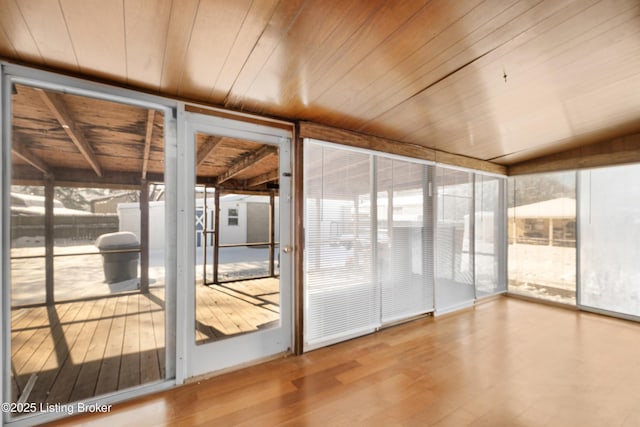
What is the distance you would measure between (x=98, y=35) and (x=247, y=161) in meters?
1.50

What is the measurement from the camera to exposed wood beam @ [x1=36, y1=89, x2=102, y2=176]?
180 cm

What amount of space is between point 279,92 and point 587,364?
362 centimetres

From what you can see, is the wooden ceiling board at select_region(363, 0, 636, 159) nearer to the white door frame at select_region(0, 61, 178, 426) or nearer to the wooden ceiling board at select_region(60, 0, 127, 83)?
the white door frame at select_region(0, 61, 178, 426)

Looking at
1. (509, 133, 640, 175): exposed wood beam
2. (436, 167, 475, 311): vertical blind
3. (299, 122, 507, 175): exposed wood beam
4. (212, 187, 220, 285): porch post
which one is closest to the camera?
(212, 187, 220, 285): porch post

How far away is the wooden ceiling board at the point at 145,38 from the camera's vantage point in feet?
4.26

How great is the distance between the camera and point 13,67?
1680 millimetres

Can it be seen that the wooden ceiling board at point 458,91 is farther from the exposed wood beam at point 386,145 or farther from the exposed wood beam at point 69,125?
the exposed wood beam at point 69,125

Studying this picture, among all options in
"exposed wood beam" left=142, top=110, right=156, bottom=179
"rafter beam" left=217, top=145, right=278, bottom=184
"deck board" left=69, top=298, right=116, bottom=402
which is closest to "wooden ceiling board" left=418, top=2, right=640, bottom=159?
"rafter beam" left=217, top=145, right=278, bottom=184

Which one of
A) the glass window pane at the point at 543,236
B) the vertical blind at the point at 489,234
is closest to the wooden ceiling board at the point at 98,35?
the vertical blind at the point at 489,234

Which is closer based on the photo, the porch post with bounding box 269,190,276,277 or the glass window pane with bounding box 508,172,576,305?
the porch post with bounding box 269,190,276,277

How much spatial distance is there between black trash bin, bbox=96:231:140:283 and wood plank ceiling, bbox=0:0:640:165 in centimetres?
110

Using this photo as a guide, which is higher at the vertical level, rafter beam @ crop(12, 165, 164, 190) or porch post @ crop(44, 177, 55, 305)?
rafter beam @ crop(12, 165, 164, 190)

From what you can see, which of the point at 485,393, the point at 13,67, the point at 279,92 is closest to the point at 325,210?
the point at 279,92

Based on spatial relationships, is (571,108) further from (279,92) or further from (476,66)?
(279,92)
